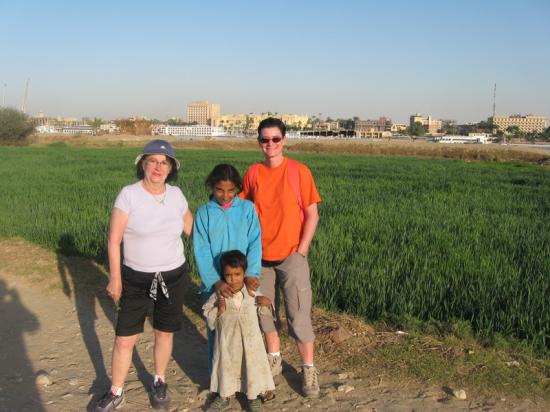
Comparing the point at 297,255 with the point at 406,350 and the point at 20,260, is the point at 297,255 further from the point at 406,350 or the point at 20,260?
the point at 20,260

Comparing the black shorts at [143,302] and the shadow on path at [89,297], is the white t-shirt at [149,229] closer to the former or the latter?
the black shorts at [143,302]

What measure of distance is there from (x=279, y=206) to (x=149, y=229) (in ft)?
2.61

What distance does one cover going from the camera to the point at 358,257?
19.0 ft

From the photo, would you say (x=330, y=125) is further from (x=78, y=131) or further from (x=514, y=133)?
(x=78, y=131)

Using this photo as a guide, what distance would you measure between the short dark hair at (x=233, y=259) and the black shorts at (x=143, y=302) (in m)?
0.36

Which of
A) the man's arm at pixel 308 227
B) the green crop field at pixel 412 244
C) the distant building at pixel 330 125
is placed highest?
the distant building at pixel 330 125

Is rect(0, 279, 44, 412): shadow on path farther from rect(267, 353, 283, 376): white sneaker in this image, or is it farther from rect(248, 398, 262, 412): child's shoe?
rect(267, 353, 283, 376): white sneaker

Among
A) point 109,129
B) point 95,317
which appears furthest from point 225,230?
point 109,129

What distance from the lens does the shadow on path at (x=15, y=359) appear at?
10.2 ft

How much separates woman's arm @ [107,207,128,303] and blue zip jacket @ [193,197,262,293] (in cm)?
44

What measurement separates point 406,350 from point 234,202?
1.83 metres

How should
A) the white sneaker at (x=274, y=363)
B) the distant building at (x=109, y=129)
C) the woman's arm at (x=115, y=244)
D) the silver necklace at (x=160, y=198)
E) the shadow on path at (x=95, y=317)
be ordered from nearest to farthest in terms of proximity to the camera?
the woman's arm at (x=115, y=244)
the silver necklace at (x=160, y=198)
the white sneaker at (x=274, y=363)
the shadow on path at (x=95, y=317)
the distant building at (x=109, y=129)

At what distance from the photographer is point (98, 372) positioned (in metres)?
3.60

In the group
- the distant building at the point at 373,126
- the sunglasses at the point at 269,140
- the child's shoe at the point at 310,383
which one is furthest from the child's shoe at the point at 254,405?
the distant building at the point at 373,126
